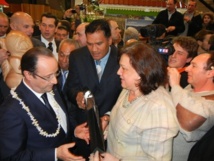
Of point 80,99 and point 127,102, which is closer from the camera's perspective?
point 127,102

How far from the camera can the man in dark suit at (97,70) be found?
7.08 ft

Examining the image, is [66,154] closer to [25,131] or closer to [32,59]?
[25,131]

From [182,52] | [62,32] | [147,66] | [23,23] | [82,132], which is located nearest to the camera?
[147,66]

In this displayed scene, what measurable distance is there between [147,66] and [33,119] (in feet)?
2.29

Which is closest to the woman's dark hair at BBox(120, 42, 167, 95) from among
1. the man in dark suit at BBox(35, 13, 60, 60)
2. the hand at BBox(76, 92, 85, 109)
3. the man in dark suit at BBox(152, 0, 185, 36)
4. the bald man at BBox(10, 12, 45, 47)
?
the hand at BBox(76, 92, 85, 109)

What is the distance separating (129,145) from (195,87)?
25.7 inches

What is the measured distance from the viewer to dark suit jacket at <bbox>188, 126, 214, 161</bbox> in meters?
1.21

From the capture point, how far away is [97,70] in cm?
225

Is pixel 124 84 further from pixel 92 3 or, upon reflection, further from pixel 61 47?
pixel 92 3

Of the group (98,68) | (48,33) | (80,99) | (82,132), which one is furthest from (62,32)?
(82,132)

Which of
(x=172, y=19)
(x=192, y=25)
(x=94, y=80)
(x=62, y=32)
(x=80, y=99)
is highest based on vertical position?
(x=172, y=19)

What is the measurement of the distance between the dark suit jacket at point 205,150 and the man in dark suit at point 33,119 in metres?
0.63

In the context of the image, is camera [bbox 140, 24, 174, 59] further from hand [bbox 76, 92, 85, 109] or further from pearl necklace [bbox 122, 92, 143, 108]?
hand [bbox 76, 92, 85, 109]

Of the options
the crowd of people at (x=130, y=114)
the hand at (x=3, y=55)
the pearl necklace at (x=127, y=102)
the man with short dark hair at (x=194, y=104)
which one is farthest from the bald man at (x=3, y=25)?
the man with short dark hair at (x=194, y=104)
